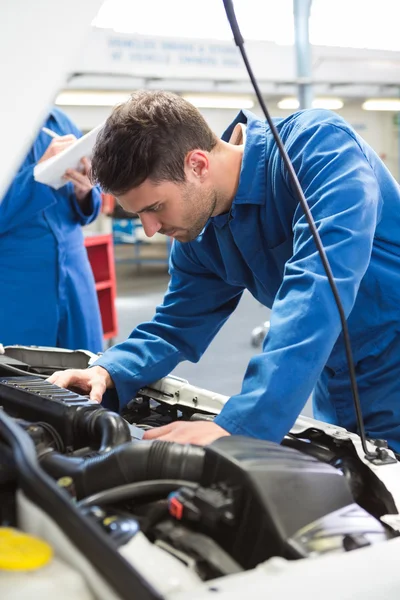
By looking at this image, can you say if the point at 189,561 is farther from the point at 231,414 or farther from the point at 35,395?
the point at 35,395

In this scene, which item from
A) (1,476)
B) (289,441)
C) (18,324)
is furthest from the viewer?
(18,324)

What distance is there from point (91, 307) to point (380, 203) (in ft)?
4.91

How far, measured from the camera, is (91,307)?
2.55m

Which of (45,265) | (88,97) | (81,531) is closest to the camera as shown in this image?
(81,531)

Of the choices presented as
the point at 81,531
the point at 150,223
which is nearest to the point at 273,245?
the point at 150,223

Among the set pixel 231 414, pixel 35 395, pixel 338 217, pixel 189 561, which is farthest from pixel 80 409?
pixel 338 217

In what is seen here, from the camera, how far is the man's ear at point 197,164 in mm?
1250

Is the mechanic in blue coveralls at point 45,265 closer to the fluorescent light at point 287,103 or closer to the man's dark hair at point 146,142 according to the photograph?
the man's dark hair at point 146,142

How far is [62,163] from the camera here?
211 cm

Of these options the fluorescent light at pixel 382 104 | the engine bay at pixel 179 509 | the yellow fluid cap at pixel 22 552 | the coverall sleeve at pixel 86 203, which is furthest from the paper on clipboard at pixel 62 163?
the fluorescent light at pixel 382 104

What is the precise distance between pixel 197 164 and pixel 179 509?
0.72 m

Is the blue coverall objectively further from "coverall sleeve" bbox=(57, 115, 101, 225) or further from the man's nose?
"coverall sleeve" bbox=(57, 115, 101, 225)

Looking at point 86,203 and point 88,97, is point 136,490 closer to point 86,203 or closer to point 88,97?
point 86,203

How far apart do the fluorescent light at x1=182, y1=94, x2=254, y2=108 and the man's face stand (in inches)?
276
